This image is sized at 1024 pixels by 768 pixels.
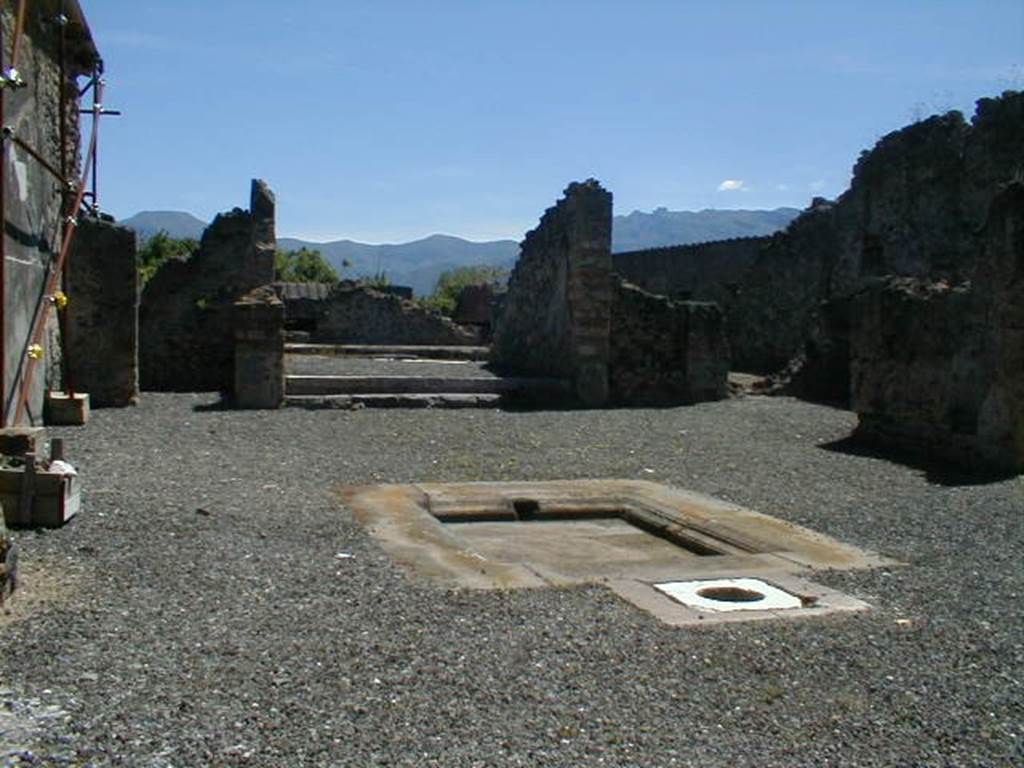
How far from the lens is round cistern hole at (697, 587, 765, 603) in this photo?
213 inches

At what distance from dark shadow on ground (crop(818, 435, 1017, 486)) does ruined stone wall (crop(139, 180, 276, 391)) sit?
8406 mm

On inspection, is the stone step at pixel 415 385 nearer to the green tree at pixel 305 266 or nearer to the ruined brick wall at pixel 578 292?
the ruined brick wall at pixel 578 292

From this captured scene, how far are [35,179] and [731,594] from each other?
311 inches

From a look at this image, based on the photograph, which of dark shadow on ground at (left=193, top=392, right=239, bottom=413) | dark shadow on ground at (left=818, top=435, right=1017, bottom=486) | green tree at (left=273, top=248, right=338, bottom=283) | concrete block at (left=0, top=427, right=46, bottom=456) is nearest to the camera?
concrete block at (left=0, top=427, right=46, bottom=456)

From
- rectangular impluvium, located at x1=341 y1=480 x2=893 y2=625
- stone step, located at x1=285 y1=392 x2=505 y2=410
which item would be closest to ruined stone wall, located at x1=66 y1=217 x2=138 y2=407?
stone step, located at x1=285 y1=392 x2=505 y2=410

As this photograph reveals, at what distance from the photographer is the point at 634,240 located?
187375 mm

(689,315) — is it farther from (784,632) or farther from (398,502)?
(784,632)

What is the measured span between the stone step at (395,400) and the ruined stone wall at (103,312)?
1.96 m

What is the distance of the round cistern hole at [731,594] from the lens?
5.41 m

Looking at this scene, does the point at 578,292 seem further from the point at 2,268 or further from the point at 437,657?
the point at 437,657

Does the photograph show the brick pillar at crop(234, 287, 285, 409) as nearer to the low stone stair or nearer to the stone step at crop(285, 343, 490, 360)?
the low stone stair

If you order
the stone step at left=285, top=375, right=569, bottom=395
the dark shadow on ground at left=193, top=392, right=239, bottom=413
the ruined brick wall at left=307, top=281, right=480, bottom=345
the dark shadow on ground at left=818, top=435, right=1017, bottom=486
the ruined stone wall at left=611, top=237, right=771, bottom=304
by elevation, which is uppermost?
the ruined stone wall at left=611, top=237, right=771, bottom=304

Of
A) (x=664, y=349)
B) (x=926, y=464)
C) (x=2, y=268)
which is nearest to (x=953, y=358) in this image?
(x=926, y=464)

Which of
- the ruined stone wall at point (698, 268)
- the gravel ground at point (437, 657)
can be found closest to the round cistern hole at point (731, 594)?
the gravel ground at point (437, 657)
